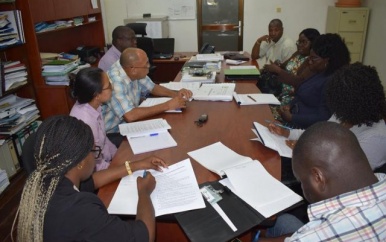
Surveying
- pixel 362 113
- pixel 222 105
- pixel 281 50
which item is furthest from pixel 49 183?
pixel 281 50

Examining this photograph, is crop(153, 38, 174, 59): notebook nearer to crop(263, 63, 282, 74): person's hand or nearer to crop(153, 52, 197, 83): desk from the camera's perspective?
crop(153, 52, 197, 83): desk

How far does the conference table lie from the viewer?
1378 millimetres

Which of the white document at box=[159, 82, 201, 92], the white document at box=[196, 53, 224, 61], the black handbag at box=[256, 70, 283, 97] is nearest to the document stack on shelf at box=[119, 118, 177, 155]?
the white document at box=[159, 82, 201, 92]

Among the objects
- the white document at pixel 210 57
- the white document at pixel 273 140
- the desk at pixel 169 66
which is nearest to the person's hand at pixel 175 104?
the white document at pixel 273 140

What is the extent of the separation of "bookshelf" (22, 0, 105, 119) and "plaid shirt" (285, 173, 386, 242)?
290 cm

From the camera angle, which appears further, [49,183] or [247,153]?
[247,153]

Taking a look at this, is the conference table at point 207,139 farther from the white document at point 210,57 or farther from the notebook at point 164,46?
the notebook at point 164,46

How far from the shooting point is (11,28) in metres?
2.76

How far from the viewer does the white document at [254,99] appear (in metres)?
2.29

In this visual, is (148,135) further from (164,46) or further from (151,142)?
(164,46)

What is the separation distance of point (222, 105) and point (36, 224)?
1.58 metres

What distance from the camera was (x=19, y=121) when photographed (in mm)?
2799

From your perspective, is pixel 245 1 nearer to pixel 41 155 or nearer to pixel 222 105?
pixel 222 105

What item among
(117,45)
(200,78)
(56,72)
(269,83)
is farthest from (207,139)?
(56,72)
